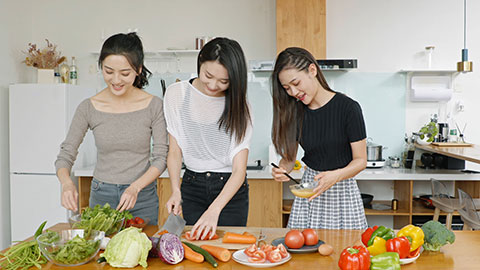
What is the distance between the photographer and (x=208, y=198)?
7.32 feet

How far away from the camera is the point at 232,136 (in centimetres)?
218

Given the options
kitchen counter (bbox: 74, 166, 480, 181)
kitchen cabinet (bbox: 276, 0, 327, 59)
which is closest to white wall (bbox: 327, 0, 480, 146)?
kitchen cabinet (bbox: 276, 0, 327, 59)

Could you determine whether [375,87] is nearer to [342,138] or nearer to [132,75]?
[342,138]

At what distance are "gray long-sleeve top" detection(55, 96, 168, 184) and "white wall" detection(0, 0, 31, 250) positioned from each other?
8.69 feet

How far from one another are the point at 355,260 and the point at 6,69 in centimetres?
401

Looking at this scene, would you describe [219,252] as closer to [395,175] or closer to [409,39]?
[395,175]

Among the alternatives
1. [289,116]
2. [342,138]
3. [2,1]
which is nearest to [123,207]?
[289,116]

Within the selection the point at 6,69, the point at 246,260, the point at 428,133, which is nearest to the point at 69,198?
the point at 246,260

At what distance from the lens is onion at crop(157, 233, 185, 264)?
1662mm

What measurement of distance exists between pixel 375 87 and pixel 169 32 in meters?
2.07

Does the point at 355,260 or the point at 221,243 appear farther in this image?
the point at 221,243

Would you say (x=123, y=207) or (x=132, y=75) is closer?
(x=123, y=207)

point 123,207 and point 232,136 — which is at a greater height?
point 232,136

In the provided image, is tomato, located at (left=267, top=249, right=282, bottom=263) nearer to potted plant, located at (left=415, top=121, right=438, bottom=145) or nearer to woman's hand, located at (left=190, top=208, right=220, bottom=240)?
woman's hand, located at (left=190, top=208, right=220, bottom=240)
